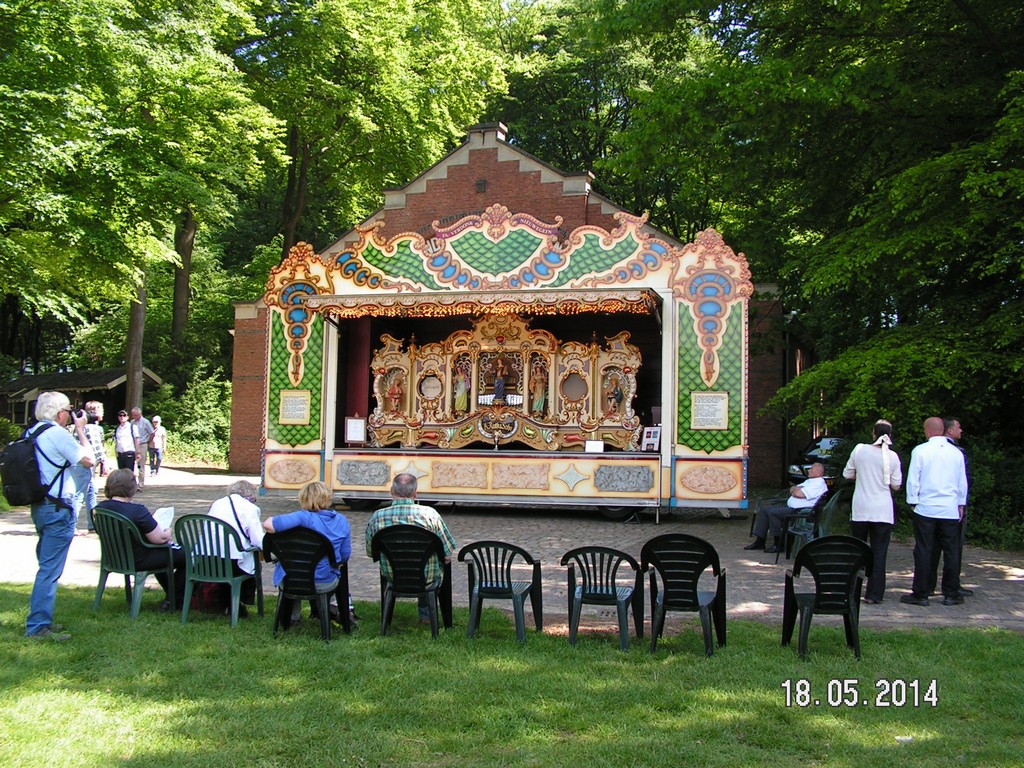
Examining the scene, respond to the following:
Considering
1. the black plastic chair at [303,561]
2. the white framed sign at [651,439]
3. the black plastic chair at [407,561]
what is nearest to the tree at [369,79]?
the white framed sign at [651,439]

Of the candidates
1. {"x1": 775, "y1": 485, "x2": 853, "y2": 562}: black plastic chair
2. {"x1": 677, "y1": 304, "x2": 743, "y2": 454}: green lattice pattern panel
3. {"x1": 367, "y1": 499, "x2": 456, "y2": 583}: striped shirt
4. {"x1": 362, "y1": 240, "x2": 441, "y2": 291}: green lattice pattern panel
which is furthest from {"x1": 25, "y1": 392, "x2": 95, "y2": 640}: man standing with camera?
{"x1": 677, "y1": 304, "x2": 743, "y2": 454}: green lattice pattern panel

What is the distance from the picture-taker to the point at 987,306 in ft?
37.7

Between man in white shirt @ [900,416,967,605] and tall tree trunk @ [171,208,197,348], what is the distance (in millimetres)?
24764

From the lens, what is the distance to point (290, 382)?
15.4 metres

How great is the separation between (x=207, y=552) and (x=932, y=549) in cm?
622

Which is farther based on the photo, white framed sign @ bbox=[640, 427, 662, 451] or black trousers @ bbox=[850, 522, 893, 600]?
white framed sign @ bbox=[640, 427, 662, 451]

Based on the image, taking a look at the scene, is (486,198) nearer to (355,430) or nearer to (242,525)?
(355,430)

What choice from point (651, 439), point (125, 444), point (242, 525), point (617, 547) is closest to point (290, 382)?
point (125, 444)

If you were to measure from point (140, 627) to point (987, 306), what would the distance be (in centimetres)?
1079

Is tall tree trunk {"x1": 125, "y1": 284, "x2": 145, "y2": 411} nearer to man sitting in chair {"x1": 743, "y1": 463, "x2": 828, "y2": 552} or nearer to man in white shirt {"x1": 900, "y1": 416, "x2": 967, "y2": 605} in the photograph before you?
man sitting in chair {"x1": 743, "y1": 463, "x2": 828, "y2": 552}

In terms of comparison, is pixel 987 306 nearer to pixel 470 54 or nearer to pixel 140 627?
pixel 140 627

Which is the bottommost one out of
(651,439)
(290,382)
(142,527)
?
(142,527)

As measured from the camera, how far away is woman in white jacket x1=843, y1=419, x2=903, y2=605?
781cm

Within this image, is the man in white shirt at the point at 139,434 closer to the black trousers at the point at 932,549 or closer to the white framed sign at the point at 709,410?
the white framed sign at the point at 709,410
